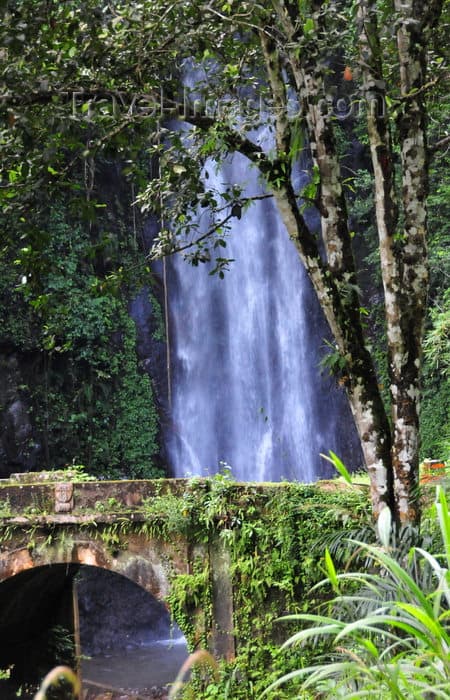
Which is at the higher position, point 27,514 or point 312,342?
point 312,342

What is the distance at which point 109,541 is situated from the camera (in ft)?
25.9

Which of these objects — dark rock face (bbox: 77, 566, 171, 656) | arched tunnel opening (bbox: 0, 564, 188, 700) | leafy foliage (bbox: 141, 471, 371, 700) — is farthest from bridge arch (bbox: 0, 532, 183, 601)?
dark rock face (bbox: 77, 566, 171, 656)

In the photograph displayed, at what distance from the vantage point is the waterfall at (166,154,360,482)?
15.4 metres

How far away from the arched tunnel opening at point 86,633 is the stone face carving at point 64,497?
956mm

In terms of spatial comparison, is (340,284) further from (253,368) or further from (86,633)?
(86,633)

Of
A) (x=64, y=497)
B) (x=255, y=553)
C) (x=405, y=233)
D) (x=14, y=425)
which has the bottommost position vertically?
(x=255, y=553)

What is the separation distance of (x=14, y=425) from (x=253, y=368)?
463 centimetres

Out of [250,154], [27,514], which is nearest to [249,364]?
[27,514]

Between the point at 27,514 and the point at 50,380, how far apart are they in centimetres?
705

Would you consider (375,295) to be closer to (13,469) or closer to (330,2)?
(13,469)

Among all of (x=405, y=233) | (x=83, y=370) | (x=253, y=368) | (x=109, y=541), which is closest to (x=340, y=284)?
(x=405, y=233)

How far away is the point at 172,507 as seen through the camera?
24.5 ft

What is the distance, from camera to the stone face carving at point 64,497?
790 centimetres

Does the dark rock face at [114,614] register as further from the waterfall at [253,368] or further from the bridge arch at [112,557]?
the bridge arch at [112,557]
